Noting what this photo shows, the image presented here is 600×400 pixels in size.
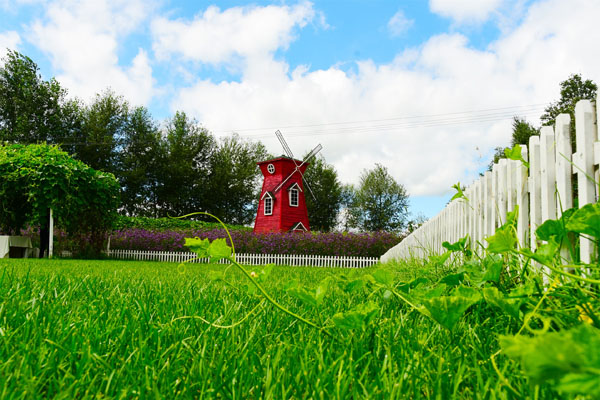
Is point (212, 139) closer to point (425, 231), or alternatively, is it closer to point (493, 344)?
point (425, 231)

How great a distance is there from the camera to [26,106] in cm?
2814

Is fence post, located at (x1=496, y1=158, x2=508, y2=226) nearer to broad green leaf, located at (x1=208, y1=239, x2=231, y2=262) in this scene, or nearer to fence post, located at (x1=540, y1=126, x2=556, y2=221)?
fence post, located at (x1=540, y1=126, x2=556, y2=221)

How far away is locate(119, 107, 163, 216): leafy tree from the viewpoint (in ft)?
105

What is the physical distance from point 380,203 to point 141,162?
21.7m

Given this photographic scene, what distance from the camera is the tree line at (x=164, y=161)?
28625 mm

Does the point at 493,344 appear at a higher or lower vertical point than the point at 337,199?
lower

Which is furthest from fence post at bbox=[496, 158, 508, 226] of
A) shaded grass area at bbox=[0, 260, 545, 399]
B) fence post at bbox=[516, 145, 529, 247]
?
shaded grass area at bbox=[0, 260, 545, 399]

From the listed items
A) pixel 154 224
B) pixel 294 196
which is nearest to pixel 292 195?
pixel 294 196

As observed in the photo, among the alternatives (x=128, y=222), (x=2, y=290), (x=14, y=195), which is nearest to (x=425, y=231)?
(x=2, y=290)

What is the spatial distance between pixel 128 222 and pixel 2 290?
2167 cm

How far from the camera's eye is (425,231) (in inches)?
265

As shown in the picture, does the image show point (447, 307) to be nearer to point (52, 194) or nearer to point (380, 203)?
point (52, 194)

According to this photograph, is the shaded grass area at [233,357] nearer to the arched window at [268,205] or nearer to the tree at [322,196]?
the arched window at [268,205]

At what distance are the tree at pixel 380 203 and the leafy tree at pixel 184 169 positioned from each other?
48.5 feet
